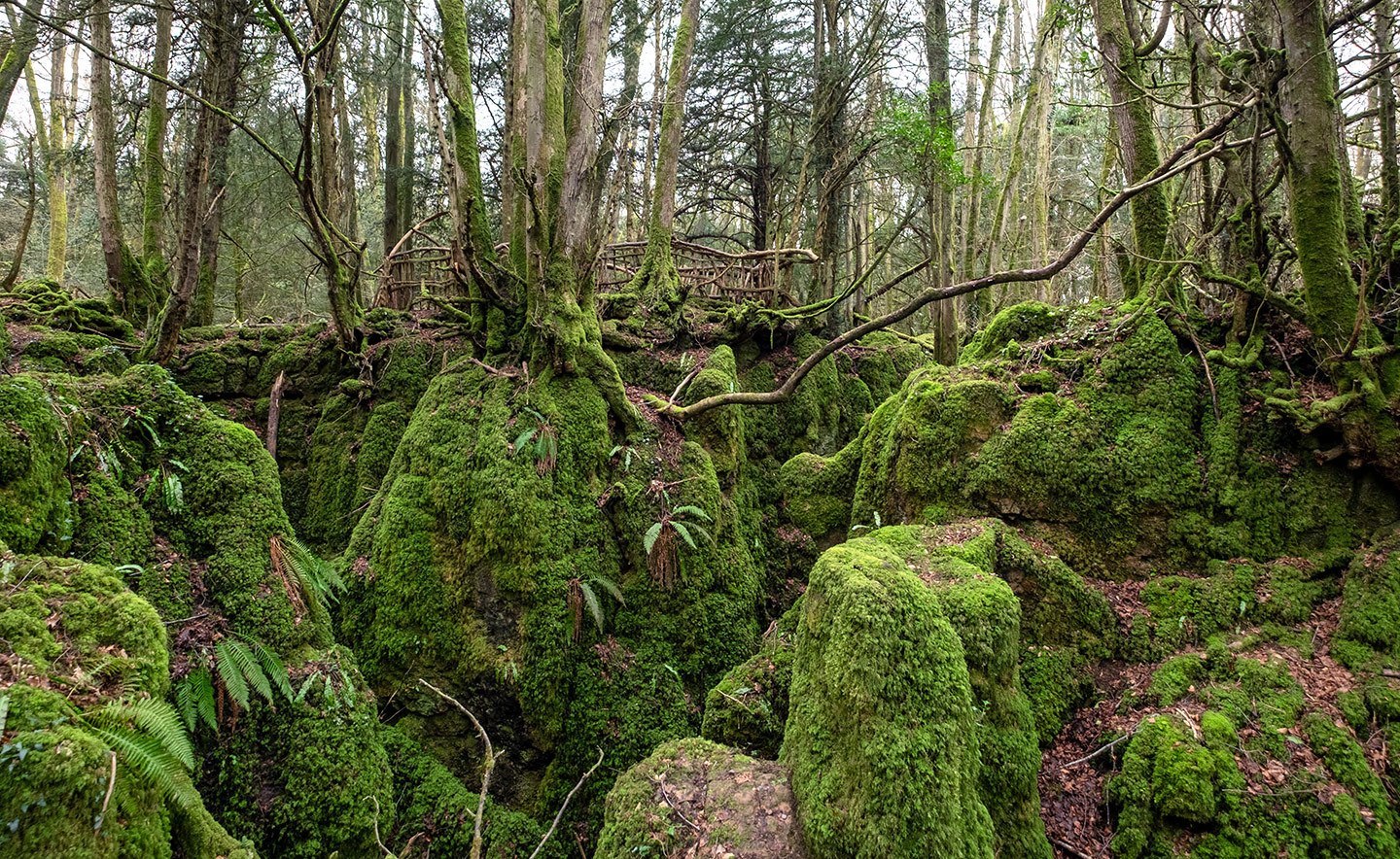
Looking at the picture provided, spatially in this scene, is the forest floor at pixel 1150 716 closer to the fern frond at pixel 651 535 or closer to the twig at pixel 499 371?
the fern frond at pixel 651 535

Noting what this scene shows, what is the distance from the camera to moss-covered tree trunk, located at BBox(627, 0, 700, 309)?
968 cm

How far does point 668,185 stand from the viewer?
31.9 ft

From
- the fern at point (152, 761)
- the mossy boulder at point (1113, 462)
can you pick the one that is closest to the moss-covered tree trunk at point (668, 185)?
the mossy boulder at point (1113, 462)

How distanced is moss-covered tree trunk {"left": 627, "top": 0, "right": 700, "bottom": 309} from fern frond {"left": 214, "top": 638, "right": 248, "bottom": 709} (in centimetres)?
739

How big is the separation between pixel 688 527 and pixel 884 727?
3.49 m

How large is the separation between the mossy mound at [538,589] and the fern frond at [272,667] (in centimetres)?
231

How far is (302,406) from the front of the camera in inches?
323

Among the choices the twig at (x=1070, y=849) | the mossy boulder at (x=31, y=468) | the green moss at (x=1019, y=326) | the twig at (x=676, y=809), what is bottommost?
the twig at (x=1070, y=849)

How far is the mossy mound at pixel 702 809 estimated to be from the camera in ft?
10.3

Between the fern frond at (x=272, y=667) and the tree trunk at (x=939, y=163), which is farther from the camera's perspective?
the tree trunk at (x=939, y=163)

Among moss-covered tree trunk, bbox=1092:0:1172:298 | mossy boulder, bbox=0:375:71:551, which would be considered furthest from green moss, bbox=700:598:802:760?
moss-covered tree trunk, bbox=1092:0:1172:298

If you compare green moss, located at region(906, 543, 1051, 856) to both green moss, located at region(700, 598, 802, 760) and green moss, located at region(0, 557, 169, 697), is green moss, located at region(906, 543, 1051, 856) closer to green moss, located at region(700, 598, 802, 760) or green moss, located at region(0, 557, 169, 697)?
green moss, located at region(700, 598, 802, 760)

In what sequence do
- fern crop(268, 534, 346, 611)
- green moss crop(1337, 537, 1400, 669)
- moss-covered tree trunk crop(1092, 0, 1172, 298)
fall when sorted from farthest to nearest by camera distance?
moss-covered tree trunk crop(1092, 0, 1172, 298)
fern crop(268, 534, 346, 611)
green moss crop(1337, 537, 1400, 669)

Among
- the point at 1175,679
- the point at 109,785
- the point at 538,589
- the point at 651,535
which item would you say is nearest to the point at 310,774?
the point at 109,785
